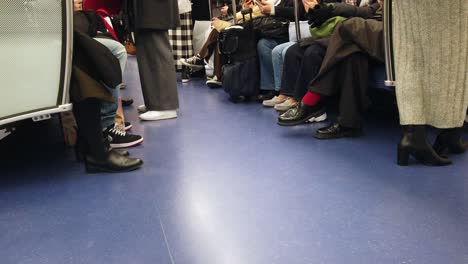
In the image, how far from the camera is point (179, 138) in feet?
6.50

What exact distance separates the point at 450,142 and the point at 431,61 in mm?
369

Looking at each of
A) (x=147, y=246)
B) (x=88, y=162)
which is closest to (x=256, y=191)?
(x=147, y=246)

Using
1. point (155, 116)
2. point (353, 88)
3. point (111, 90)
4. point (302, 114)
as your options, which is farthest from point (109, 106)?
point (353, 88)

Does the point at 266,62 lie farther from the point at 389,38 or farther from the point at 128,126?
the point at 389,38

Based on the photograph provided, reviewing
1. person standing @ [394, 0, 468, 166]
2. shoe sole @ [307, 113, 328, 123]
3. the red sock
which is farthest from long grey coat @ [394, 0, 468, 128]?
shoe sole @ [307, 113, 328, 123]

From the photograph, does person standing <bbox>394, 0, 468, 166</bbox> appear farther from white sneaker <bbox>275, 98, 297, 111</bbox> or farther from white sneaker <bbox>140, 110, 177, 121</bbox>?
white sneaker <bbox>140, 110, 177, 121</bbox>

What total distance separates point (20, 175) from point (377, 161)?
1435mm

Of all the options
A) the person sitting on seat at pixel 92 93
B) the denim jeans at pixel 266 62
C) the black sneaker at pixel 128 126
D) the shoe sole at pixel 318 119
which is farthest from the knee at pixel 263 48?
the person sitting on seat at pixel 92 93

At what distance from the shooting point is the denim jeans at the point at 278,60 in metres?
2.42

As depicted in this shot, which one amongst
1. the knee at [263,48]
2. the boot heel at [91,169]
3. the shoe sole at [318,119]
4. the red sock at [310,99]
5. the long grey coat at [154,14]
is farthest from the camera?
the knee at [263,48]

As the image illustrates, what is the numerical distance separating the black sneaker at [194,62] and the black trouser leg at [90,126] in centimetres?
262

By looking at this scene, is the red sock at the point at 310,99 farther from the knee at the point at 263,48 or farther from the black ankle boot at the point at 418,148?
the knee at the point at 263,48

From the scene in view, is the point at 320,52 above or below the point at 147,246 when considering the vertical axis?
above

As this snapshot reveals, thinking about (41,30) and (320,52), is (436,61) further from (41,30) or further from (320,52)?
(41,30)
